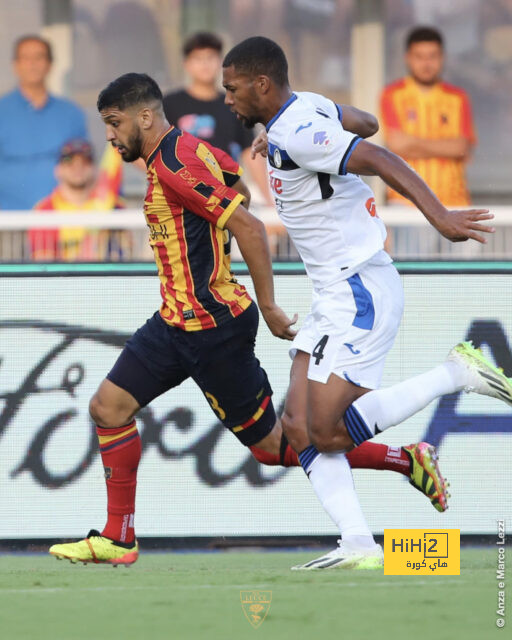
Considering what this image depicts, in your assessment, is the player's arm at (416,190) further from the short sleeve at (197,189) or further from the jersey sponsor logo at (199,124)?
the jersey sponsor logo at (199,124)

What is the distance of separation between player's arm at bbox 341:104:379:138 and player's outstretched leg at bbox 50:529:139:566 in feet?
6.55

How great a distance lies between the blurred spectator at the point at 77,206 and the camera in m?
9.16

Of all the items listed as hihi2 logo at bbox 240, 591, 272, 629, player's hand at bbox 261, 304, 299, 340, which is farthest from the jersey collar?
hihi2 logo at bbox 240, 591, 272, 629

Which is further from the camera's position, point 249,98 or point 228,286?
point 228,286

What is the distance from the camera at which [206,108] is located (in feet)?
30.8

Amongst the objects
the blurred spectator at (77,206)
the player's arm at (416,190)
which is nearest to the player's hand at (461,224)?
the player's arm at (416,190)

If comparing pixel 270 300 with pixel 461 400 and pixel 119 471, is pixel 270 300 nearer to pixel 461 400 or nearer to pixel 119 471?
pixel 119 471

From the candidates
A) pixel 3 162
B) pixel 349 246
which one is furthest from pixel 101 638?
pixel 3 162

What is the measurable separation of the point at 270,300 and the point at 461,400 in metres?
1.79

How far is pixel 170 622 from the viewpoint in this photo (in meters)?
4.64

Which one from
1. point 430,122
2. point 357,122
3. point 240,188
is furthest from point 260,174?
point 357,122

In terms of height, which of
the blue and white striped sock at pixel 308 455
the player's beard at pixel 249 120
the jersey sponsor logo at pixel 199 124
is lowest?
the blue and white striped sock at pixel 308 455

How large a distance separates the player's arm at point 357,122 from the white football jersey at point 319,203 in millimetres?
207

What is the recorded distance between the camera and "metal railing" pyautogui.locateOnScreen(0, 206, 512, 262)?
918 centimetres
